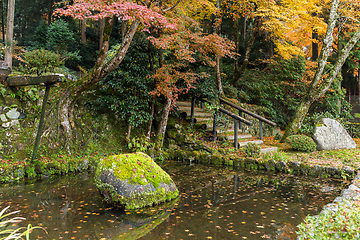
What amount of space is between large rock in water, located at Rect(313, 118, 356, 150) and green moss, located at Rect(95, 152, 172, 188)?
636cm

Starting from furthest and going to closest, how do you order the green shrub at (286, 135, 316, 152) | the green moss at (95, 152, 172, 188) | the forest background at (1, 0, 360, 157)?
1. the green shrub at (286, 135, 316, 152)
2. the forest background at (1, 0, 360, 157)
3. the green moss at (95, 152, 172, 188)

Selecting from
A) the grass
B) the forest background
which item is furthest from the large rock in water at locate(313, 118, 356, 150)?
the forest background

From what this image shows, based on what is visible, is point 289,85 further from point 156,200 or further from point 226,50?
point 156,200

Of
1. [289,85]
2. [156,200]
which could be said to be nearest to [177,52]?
[156,200]

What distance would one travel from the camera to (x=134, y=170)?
14.9 feet

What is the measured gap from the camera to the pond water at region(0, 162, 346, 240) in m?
3.37

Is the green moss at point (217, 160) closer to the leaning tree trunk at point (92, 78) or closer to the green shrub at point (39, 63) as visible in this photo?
the leaning tree trunk at point (92, 78)

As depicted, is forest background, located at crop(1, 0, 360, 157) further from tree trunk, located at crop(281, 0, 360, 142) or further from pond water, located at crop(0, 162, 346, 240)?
pond water, located at crop(0, 162, 346, 240)

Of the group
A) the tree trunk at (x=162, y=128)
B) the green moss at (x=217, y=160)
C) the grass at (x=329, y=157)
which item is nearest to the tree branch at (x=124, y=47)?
the tree trunk at (x=162, y=128)

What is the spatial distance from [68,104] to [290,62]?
11.0m

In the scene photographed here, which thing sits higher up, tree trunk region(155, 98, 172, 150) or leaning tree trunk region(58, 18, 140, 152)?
leaning tree trunk region(58, 18, 140, 152)

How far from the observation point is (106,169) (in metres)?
4.55

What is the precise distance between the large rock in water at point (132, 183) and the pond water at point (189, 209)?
18 cm

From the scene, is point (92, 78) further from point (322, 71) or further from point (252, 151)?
point (322, 71)
